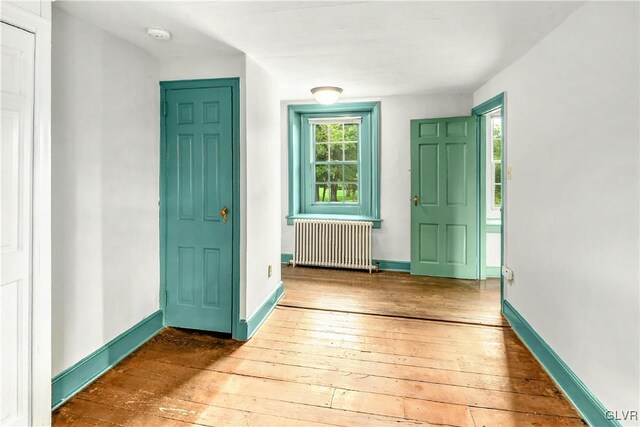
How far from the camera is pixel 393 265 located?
498cm

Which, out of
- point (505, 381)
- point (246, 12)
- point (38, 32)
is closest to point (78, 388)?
point (38, 32)

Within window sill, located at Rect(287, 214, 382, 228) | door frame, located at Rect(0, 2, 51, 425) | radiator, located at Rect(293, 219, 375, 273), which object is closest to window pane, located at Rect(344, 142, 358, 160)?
window sill, located at Rect(287, 214, 382, 228)

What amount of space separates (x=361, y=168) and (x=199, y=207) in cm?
285

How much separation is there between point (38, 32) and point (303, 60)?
195 centimetres

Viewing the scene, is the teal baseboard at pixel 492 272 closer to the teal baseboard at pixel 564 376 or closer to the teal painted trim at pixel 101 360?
the teal baseboard at pixel 564 376

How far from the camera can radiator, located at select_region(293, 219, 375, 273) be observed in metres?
Result: 4.94

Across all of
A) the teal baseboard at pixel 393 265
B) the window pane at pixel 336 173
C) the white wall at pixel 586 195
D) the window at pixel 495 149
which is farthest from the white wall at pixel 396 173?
the white wall at pixel 586 195

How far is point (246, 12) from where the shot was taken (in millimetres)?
2180

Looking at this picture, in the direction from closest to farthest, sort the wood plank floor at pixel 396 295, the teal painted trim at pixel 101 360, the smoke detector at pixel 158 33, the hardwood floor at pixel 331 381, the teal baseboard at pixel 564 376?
the teal baseboard at pixel 564 376
the hardwood floor at pixel 331 381
the teal painted trim at pixel 101 360
the smoke detector at pixel 158 33
the wood plank floor at pixel 396 295

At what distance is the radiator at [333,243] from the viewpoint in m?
4.94

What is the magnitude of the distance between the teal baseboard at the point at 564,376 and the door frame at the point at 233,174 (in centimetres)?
234

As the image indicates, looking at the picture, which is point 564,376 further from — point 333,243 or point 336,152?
point 336,152

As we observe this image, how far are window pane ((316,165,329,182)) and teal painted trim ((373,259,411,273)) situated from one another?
1486 millimetres

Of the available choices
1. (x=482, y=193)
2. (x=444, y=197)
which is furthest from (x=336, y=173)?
(x=482, y=193)
